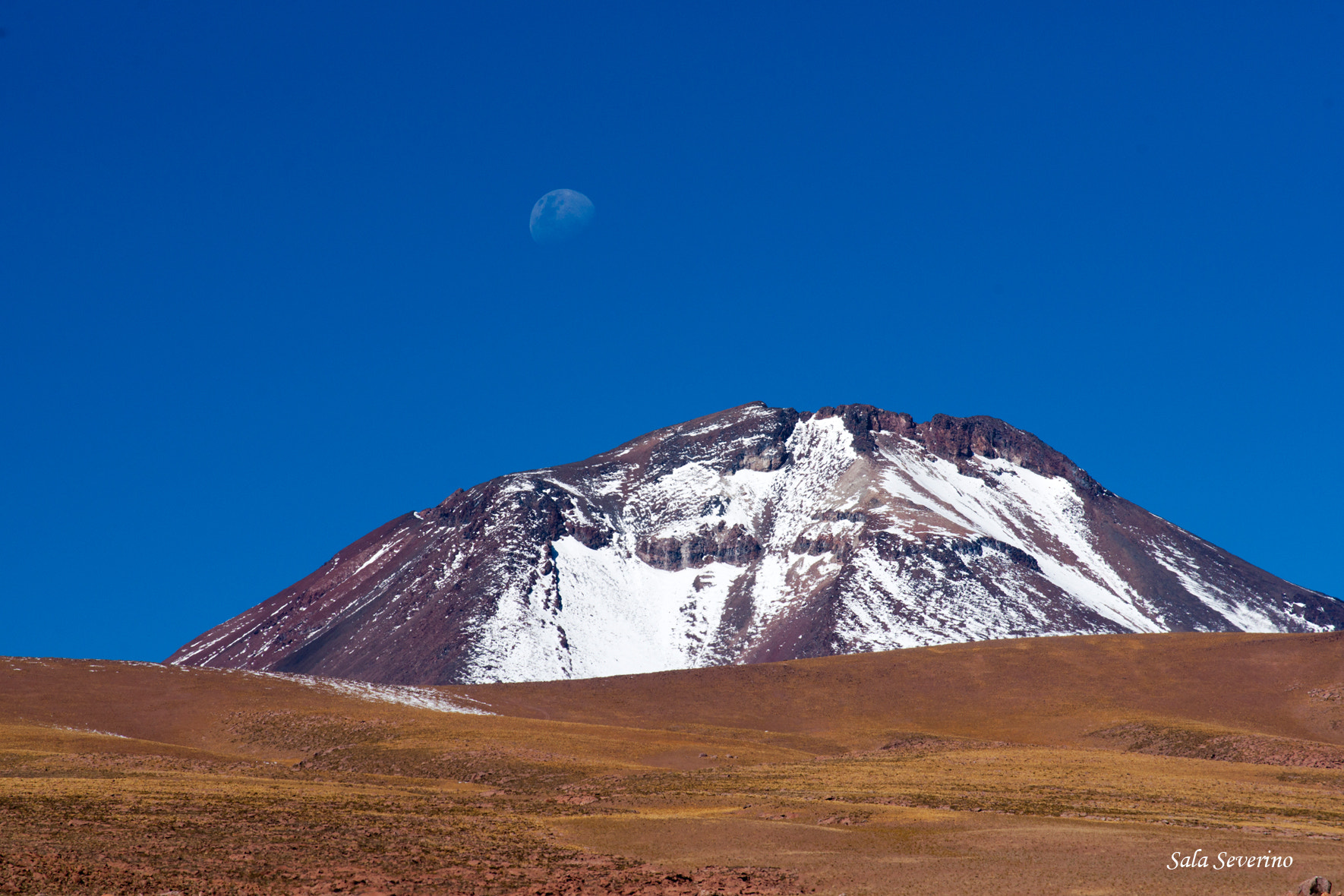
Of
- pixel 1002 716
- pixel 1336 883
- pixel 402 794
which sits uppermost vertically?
pixel 1002 716

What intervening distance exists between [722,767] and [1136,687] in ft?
194

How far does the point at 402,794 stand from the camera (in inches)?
2462

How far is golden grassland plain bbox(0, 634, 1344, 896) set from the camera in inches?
1688

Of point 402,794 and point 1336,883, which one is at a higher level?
point 402,794

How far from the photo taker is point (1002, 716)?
387 feet

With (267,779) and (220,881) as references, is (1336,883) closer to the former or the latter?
(220,881)

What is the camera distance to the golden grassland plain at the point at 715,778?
42.9m

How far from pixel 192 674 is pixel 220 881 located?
7933cm

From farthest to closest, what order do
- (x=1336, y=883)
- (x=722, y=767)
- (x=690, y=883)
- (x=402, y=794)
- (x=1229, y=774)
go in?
(x=722, y=767)
(x=1229, y=774)
(x=402, y=794)
(x=690, y=883)
(x=1336, y=883)

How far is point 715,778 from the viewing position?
245 ft

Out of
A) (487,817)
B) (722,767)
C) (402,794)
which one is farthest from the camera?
(722,767)

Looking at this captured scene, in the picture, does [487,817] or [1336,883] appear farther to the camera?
[487,817]

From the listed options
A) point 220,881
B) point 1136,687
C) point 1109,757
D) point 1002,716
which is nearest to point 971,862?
point 220,881

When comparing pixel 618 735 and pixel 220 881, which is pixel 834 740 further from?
pixel 220 881
